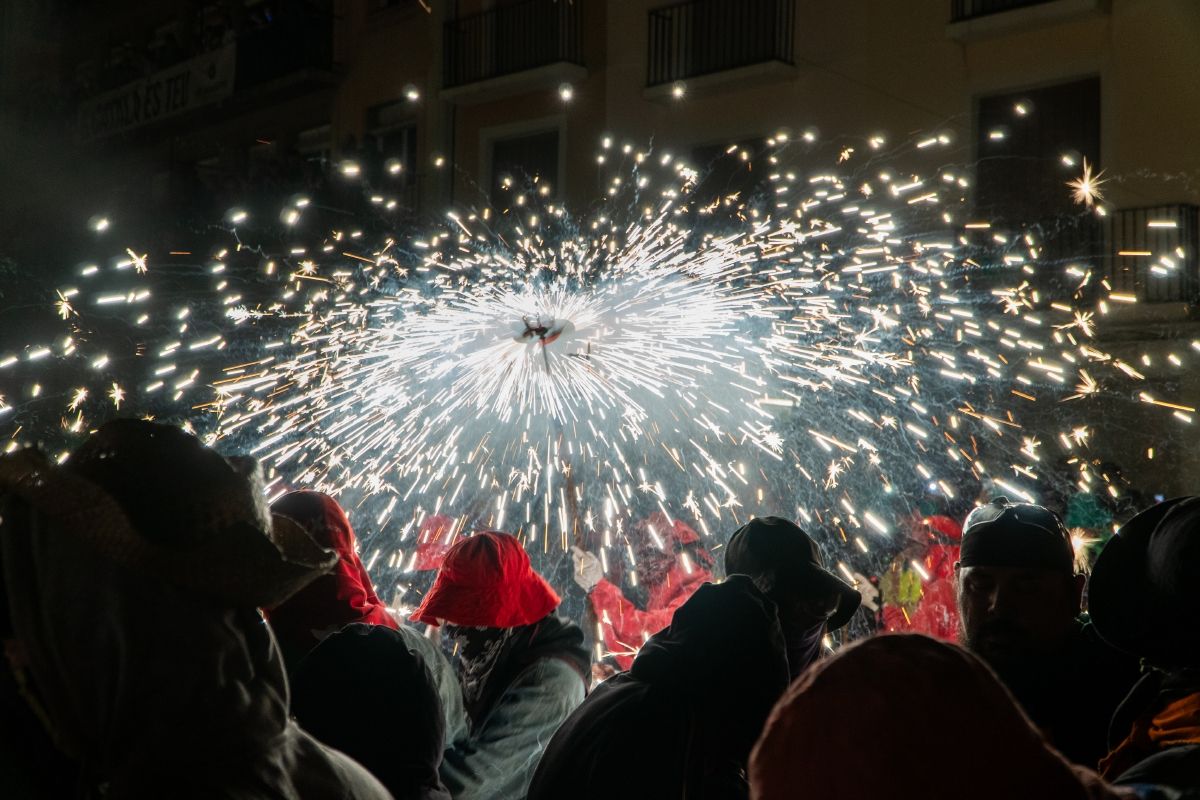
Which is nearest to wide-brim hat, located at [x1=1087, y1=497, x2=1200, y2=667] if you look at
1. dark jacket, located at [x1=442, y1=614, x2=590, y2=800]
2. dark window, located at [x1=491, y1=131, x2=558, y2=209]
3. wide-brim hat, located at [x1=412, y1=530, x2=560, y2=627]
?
dark jacket, located at [x1=442, y1=614, x2=590, y2=800]

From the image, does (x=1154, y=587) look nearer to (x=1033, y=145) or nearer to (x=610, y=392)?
(x=610, y=392)

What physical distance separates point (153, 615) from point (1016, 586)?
237 cm

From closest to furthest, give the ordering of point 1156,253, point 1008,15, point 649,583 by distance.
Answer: point 649,583 → point 1156,253 → point 1008,15

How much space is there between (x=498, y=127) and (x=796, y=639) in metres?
13.9

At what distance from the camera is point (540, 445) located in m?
7.63

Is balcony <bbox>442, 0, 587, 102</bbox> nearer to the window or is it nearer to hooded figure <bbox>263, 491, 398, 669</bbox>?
the window

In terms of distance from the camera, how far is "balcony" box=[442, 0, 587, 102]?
16.3 metres

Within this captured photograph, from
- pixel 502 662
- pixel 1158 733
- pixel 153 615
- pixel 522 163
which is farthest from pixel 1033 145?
pixel 153 615

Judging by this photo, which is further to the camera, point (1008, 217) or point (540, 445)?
point (1008, 217)

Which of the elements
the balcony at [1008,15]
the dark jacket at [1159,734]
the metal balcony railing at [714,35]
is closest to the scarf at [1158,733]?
the dark jacket at [1159,734]

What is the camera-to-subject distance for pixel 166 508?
5.99 ft

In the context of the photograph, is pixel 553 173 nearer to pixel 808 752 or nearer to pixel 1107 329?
pixel 1107 329

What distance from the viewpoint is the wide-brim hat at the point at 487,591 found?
13.6ft

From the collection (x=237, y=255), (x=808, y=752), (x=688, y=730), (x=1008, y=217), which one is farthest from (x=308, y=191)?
(x=808, y=752)
